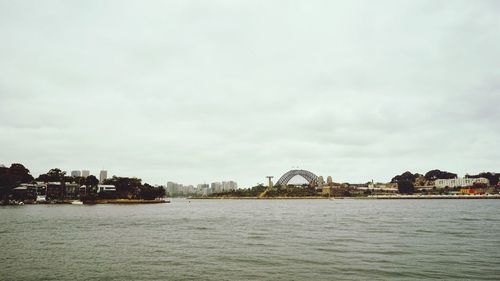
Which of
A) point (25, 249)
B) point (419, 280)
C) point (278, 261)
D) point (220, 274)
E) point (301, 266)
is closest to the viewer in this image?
point (419, 280)

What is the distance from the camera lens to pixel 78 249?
111 feet

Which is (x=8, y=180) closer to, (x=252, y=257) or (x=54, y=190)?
(x=54, y=190)

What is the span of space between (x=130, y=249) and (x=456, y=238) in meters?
36.0

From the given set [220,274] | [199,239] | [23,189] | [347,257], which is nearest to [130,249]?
[199,239]

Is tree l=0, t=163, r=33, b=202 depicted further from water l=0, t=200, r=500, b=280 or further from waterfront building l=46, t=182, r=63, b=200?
water l=0, t=200, r=500, b=280

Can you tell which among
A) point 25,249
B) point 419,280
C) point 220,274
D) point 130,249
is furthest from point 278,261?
point 25,249

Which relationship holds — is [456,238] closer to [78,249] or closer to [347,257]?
[347,257]

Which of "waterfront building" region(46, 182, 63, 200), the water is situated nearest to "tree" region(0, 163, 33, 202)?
"waterfront building" region(46, 182, 63, 200)

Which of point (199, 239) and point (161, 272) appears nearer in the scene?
point (161, 272)

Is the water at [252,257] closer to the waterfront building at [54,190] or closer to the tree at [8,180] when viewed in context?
the tree at [8,180]

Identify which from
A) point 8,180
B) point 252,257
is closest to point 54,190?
point 8,180

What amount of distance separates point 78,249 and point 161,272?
14338 millimetres

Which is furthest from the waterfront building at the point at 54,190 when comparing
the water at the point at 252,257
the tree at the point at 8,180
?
the water at the point at 252,257

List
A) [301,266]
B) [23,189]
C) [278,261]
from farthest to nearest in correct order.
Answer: [23,189]
[278,261]
[301,266]
